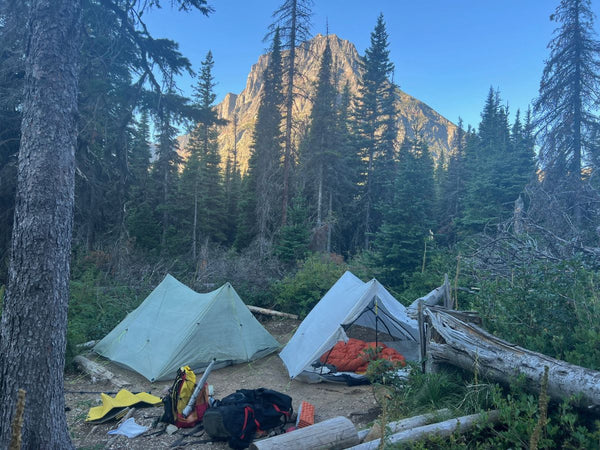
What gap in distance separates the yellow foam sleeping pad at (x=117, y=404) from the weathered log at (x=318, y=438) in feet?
9.54

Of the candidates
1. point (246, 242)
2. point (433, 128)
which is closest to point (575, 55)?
point (246, 242)

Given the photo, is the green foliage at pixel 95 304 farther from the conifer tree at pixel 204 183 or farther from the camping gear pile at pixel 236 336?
the conifer tree at pixel 204 183

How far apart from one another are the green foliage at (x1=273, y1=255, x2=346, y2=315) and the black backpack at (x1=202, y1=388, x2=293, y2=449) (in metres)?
6.32

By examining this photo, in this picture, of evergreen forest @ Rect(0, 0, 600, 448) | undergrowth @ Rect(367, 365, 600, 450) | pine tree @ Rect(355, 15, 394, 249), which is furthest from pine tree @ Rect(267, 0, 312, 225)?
undergrowth @ Rect(367, 365, 600, 450)

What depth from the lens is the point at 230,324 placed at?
307 inches

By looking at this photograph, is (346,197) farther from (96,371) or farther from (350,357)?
(96,371)

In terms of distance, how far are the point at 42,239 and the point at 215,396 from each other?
13.7 feet

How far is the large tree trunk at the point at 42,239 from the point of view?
3.12 metres

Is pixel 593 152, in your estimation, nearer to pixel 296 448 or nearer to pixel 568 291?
pixel 568 291

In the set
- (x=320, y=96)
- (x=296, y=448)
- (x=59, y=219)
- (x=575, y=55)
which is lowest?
(x=296, y=448)

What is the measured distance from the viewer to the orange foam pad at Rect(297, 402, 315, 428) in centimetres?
461

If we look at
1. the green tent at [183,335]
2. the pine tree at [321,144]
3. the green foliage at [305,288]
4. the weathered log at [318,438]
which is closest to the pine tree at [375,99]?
the pine tree at [321,144]

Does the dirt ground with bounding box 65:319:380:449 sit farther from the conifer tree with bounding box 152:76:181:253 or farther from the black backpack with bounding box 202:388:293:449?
the conifer tree with bounding box 152:76:181:253

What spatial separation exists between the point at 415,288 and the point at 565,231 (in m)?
3.81
